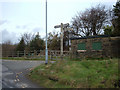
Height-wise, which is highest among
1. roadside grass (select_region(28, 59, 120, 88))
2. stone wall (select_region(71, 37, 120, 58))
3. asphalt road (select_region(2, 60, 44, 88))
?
stone wall (select_region(71, 37, 120, 58))

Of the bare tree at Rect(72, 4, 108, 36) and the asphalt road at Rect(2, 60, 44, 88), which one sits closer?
the asphalt road at Rect(2, 60, 44, 88)

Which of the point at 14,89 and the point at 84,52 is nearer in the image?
the point at 14,89

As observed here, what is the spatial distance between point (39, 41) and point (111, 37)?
30132mm

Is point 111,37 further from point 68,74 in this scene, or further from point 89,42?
point 68,74

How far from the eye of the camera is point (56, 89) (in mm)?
5742

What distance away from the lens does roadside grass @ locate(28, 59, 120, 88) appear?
604 cm

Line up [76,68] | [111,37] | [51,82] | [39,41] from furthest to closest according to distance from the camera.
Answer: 1. [39,41]
2. [111,37]
3. [76,68]
4. [51,82]

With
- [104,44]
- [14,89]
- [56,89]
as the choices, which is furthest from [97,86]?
[104,44]

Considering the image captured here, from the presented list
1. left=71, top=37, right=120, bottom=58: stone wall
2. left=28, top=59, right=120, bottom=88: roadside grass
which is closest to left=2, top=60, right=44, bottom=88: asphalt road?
left=28, top=59, right=120, bottom=88: roadside grass

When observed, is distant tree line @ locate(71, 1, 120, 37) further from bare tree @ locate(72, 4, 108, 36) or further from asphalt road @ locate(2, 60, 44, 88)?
asphalt road @ locate(2, 60, 44, 88)

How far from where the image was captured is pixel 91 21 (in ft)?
106

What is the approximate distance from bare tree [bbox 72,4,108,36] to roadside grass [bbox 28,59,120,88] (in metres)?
25.4

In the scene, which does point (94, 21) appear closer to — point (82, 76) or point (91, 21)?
point (91, 21)

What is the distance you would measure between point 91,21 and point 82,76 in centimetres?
2794
